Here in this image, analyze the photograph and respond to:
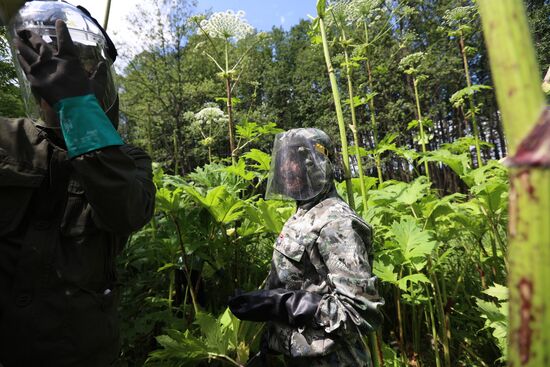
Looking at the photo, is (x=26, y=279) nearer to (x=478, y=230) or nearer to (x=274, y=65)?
(x=478, y=230)

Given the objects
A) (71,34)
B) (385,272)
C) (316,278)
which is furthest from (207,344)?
(71,34)

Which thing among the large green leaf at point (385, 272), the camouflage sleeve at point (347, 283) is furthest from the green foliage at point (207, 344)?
the large green leaf at point (385, 272)

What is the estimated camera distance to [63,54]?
4.11 ft

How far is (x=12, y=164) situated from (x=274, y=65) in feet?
124

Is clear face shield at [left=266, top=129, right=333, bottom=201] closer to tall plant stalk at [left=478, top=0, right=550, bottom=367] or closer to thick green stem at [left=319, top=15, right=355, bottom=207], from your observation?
thick green stem at [left=319, top=15, right=355, bottom=207]

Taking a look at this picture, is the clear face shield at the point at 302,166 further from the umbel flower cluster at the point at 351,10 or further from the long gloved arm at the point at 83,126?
the umbel flower cluster at the point at 351,10

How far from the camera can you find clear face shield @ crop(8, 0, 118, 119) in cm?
135

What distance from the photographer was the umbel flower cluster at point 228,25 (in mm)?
3963

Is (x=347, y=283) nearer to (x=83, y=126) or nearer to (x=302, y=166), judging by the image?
(x=302, y=166)

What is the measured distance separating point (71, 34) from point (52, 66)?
291 millimetres

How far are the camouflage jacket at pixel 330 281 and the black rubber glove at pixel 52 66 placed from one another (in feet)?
4.16

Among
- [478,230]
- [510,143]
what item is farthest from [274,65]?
[510,143]

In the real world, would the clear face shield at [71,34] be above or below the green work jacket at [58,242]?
above

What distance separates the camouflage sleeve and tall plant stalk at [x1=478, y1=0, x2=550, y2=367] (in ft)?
4.98
